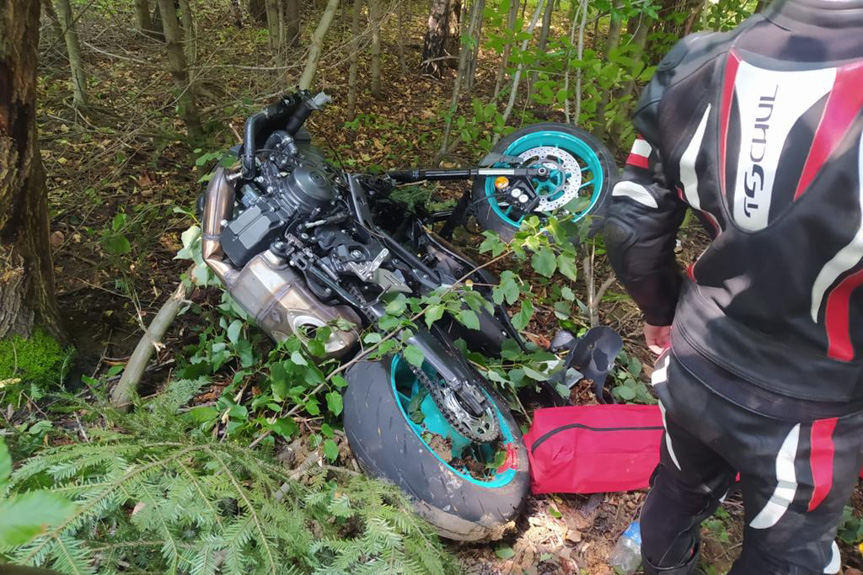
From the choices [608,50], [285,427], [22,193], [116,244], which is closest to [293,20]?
[608,50]

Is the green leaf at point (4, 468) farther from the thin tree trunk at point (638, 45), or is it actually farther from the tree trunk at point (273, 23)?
the tree trunk at point (273, 23)

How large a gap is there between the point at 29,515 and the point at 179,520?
3.29 feet

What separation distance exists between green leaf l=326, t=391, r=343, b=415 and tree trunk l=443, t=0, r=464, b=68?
647cm

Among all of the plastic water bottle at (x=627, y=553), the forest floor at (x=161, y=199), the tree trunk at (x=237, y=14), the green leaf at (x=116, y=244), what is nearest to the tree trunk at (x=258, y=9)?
the tree trunk at (x=237, y=14)

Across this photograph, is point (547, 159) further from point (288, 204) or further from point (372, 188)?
point (288, 204)

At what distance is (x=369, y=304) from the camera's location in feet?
9.00

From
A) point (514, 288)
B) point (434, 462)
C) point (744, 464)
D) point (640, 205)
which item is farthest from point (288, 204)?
point (744, 464)

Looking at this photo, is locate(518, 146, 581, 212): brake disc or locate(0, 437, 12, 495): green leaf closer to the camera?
locate(0, 437, 12, 495): green leaf

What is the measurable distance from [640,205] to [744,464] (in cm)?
76

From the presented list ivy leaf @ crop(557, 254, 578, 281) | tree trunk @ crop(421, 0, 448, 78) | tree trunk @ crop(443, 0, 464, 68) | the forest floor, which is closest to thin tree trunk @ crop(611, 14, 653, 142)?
the forest floor

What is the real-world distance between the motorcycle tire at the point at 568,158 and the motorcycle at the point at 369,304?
55cm

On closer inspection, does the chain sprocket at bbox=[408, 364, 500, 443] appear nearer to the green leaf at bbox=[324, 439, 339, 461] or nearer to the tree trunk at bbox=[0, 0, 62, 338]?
the green leaf at bbox=[324, 439, 339, 461]

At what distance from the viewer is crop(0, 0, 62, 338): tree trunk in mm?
2293

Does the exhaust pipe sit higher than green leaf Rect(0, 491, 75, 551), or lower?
lower
